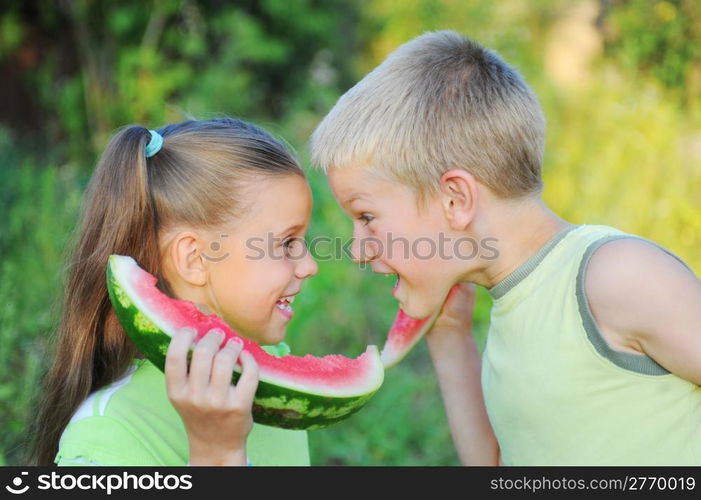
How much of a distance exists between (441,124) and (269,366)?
0.90 m

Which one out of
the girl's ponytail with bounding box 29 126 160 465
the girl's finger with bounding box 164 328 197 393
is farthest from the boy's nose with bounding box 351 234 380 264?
the girl's finger with bounding box 164 328 197 393

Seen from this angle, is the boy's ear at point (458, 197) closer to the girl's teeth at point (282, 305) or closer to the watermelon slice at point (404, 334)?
the watermelon slice at point (404, 334)

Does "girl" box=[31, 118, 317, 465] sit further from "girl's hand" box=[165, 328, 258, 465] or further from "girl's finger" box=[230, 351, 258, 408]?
"girl's finger" box=[230, 351, 258, 408]

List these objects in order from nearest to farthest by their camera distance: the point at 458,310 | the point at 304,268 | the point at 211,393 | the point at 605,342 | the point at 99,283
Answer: the point at 211,393, the point at 605,342, the point at 99,283, the point at 304,268, the point at 458,310

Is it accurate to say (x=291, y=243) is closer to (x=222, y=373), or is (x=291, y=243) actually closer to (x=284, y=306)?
(x=284, y=306)

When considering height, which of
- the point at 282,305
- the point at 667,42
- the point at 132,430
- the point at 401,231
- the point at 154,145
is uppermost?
the point at 667,42

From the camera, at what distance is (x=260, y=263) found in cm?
244

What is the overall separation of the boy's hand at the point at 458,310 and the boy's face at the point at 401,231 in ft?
A: 1.03

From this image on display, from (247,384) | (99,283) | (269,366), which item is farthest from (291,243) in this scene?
(247,384)

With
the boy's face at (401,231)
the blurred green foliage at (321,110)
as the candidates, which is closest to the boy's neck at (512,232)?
the boy's face at (401,231)

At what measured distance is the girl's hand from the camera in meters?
1.87

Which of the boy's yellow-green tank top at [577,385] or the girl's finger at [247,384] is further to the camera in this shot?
the boy's yellow-green tank top at [577,385]

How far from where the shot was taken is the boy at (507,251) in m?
2.18
